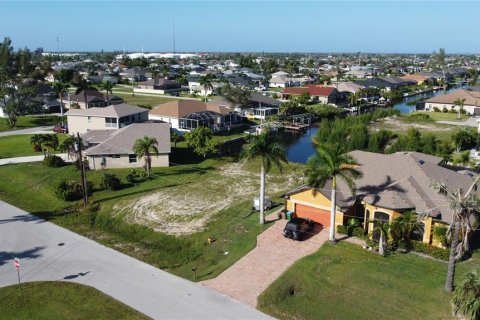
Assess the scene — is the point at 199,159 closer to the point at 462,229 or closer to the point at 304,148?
the point at 304,148

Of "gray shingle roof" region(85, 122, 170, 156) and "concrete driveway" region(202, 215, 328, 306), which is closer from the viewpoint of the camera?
"concrete driveway" region(202, 215, 328, 306)

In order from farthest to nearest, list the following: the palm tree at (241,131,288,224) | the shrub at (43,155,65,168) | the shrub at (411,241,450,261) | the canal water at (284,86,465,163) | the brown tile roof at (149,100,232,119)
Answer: the brown tile roof at (149,100,232,119) < the canal water at (284,86,465,163) < the shrub at (43,155,65,168) < the palm tree at (241,131,288,224) < the shrub at (411,241,450,261)

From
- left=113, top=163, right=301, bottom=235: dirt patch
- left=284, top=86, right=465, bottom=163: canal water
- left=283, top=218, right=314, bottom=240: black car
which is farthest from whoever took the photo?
left=284, top=86, right=465, bottom=163: canal water

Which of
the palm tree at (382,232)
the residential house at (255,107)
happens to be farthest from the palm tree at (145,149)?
the residential house at (255,107)

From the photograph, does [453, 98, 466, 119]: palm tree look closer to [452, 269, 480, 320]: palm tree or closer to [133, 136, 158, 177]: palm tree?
[133, 136, 158, 177]: palm tree

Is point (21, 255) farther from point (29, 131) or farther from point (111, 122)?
point (29, 131)

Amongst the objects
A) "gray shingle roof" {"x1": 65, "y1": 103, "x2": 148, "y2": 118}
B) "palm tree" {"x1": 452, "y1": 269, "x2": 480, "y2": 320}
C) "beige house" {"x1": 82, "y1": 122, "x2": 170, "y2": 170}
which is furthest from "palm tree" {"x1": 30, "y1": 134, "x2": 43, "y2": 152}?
"palm tree" {"x1": 452, "y1": 269, "x2": 480, "y2": 320}

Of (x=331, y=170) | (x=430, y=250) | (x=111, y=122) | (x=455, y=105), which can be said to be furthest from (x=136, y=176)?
(x=455, y=105)
